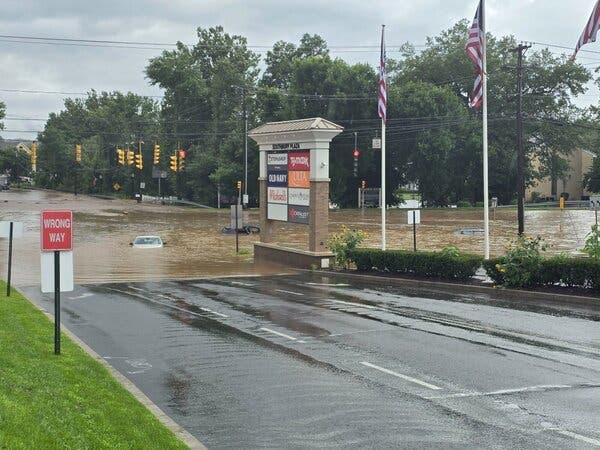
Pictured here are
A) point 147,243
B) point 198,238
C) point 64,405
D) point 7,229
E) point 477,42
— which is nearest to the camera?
point 64,405

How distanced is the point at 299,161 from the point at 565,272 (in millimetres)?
13869

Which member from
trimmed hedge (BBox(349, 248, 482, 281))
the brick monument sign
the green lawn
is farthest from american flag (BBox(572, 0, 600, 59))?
the brick monument sign

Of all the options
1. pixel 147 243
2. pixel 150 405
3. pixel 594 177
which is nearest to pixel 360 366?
pixel 150 405

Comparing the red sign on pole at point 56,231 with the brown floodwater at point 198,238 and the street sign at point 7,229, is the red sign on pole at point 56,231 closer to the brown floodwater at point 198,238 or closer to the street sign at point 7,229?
the street sign at point 7,229

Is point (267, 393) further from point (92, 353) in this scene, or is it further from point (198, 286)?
point (198, 286)

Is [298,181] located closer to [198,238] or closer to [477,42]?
[477,42]

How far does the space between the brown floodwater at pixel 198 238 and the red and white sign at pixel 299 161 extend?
4.50m

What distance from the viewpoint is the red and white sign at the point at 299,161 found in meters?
31.7

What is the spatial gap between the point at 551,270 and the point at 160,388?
14.1m

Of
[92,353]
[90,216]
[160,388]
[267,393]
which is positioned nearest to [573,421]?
[267,393]

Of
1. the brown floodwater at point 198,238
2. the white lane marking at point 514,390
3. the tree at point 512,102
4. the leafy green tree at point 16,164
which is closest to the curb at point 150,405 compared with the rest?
the white lane marking at point 514,390

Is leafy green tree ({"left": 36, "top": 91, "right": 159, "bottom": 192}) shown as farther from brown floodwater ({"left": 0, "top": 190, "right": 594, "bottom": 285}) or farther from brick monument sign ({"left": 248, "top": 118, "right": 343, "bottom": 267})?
brick monument sign ({"left": 248, "top": 118, "right": 343, "bottom": 267})

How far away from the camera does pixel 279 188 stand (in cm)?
3409

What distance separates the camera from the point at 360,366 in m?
12.2
